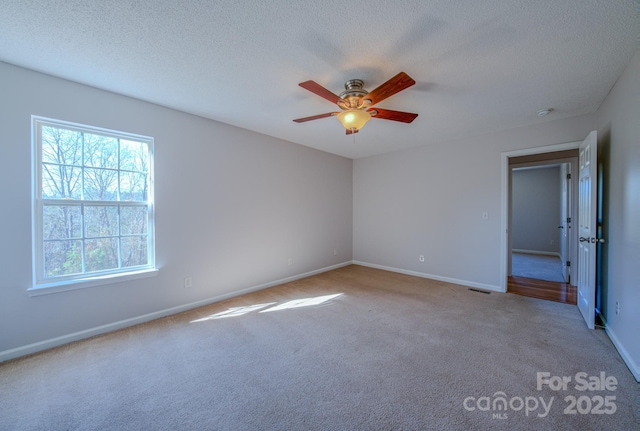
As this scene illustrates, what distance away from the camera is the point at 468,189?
418cm

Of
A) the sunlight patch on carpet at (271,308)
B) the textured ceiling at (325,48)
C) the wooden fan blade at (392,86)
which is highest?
the textured ceiling at (325,48)

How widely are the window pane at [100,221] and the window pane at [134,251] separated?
0.54ft

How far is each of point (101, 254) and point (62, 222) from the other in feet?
1.48

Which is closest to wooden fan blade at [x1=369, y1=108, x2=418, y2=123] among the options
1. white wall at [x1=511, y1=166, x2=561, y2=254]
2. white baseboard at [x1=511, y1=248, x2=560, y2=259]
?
white baseboard at [x1=511, y1=248, x2=560, y2=259]

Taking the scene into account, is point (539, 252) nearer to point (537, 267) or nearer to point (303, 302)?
point (537, 267)

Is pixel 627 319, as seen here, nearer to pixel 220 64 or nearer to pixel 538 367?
pixel 538 367

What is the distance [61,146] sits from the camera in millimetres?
2447

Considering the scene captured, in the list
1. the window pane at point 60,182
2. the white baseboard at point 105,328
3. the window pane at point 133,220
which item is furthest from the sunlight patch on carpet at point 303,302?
the window pane at point 60,182

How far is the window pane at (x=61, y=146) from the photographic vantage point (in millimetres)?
2375

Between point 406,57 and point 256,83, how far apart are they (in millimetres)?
1366

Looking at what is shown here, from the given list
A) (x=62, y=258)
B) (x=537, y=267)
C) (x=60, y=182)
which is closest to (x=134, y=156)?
(x=60, y=182)

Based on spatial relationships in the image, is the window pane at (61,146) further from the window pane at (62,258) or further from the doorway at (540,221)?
the doorway at (540,221)

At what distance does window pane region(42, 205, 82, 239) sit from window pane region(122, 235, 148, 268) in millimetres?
407

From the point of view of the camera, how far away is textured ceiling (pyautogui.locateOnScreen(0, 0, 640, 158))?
5.12 feet
